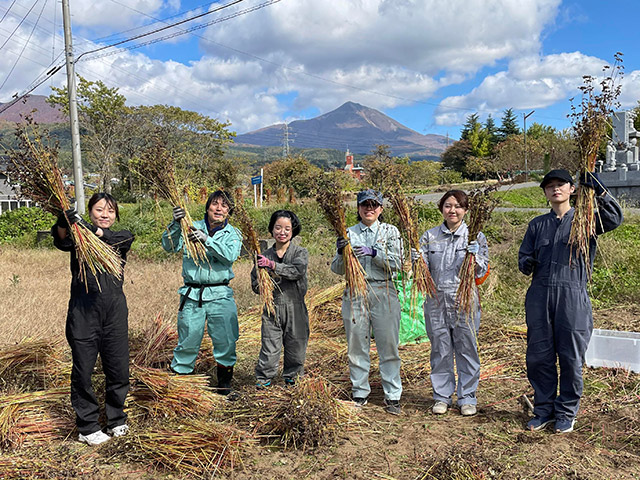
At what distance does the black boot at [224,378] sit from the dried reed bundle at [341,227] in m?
1.12

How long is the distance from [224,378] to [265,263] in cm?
97

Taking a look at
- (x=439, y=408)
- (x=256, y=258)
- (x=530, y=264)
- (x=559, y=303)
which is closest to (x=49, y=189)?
(x=256, y=258)

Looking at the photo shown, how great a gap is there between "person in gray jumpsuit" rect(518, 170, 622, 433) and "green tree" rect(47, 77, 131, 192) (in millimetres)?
23942

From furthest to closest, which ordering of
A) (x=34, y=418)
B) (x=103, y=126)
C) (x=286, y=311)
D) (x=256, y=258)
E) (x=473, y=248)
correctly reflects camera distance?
(x=103, y=126), (x=286, y=311), (x=256, y=258), (x=473, y=248), (x=34, y=418)

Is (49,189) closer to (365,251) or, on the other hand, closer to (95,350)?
(95,350)

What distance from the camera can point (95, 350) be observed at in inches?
122

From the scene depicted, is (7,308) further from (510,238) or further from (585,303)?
(510,238)

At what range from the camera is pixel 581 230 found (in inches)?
119

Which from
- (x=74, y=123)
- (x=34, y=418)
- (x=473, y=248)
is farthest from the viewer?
(x=74, y=123)

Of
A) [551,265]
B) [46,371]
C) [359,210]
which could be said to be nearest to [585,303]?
[551,265]

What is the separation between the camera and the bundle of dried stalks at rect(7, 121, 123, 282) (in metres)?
3.05

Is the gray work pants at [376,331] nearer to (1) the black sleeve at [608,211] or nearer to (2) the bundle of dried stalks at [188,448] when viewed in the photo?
(2) the bundle of dried stalks at [188,448]

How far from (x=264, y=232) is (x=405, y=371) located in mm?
8298

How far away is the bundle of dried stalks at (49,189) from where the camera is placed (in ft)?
10.0
